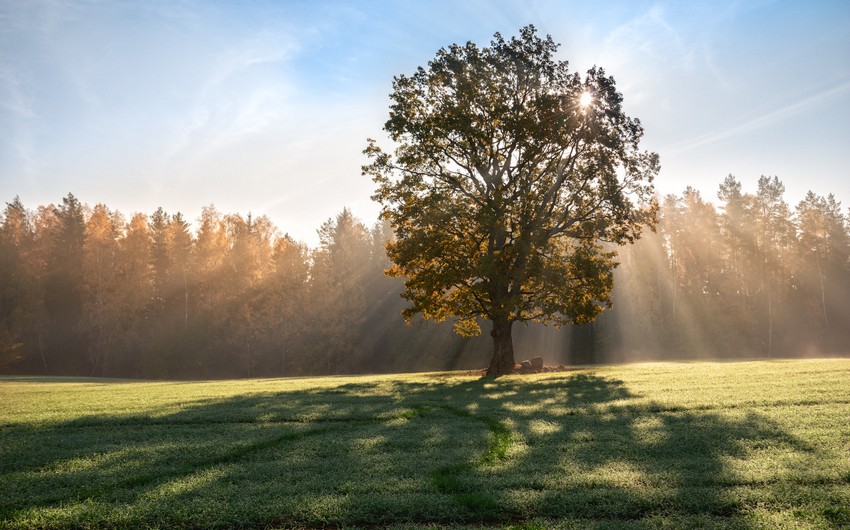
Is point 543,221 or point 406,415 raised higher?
point 543,221

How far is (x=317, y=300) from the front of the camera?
5881cm

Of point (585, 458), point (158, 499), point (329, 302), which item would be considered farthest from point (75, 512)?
point (329, 302)

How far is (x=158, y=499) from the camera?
6.74m

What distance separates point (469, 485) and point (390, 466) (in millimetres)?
1526

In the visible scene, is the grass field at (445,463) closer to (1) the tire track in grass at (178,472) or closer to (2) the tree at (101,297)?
(1) the tire track in grass at (178,472)

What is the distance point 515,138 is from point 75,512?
2325cm

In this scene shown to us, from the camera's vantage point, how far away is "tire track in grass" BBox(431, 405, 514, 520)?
20.2 ft

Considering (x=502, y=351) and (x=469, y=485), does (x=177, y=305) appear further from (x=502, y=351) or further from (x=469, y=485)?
(x=469, y=485)

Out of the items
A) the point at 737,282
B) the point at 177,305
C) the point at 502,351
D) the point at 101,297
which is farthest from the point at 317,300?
the point at 737,282

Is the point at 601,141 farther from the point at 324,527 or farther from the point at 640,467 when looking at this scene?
the point at 324,527

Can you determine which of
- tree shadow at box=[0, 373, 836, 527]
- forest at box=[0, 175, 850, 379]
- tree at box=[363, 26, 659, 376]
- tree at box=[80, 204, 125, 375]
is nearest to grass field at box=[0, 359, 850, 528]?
tree shadow at box=[0, 373, 836, 527]

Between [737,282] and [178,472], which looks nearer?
[178,472]

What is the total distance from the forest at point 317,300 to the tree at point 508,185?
30.4m

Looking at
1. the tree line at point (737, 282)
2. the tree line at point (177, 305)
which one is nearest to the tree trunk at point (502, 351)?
the tree line at point (177, 305)
